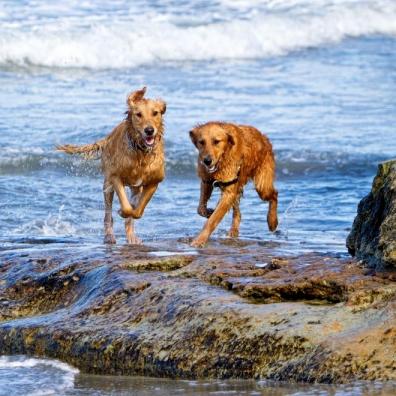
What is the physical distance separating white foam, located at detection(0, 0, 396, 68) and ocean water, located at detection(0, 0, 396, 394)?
50mm

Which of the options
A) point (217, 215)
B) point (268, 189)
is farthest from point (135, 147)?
point (268, 189)

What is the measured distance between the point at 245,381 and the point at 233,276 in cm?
113

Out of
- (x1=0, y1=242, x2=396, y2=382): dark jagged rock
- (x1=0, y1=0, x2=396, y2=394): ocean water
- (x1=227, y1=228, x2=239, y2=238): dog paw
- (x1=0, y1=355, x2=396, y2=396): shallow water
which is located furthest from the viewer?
(x1=0, y1=0, x2=396, y2=394): ocean water

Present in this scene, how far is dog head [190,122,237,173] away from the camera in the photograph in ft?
31.7

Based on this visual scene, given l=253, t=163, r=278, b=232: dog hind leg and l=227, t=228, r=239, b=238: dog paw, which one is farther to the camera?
l=253, t=163, r=278, b=232: dog hind leg

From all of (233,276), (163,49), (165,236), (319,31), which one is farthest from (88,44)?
(233,276)

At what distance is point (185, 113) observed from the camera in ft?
59.7

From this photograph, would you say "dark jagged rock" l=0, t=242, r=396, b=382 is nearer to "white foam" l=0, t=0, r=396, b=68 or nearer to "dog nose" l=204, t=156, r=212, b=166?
"dog nose" l=204, t=156, r=212, b=166

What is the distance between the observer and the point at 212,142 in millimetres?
9672

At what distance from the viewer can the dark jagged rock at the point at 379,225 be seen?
654 cm

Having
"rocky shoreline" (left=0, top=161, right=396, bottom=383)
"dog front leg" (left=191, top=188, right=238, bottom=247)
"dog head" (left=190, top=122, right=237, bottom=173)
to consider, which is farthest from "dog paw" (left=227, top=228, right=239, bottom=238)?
"rocky shoreline" (left=0, top=161, right=396, bottom=383)

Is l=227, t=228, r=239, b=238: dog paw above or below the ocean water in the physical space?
below

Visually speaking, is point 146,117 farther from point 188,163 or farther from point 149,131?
point 188,163

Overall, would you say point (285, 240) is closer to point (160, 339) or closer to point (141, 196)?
point (141, 196)
